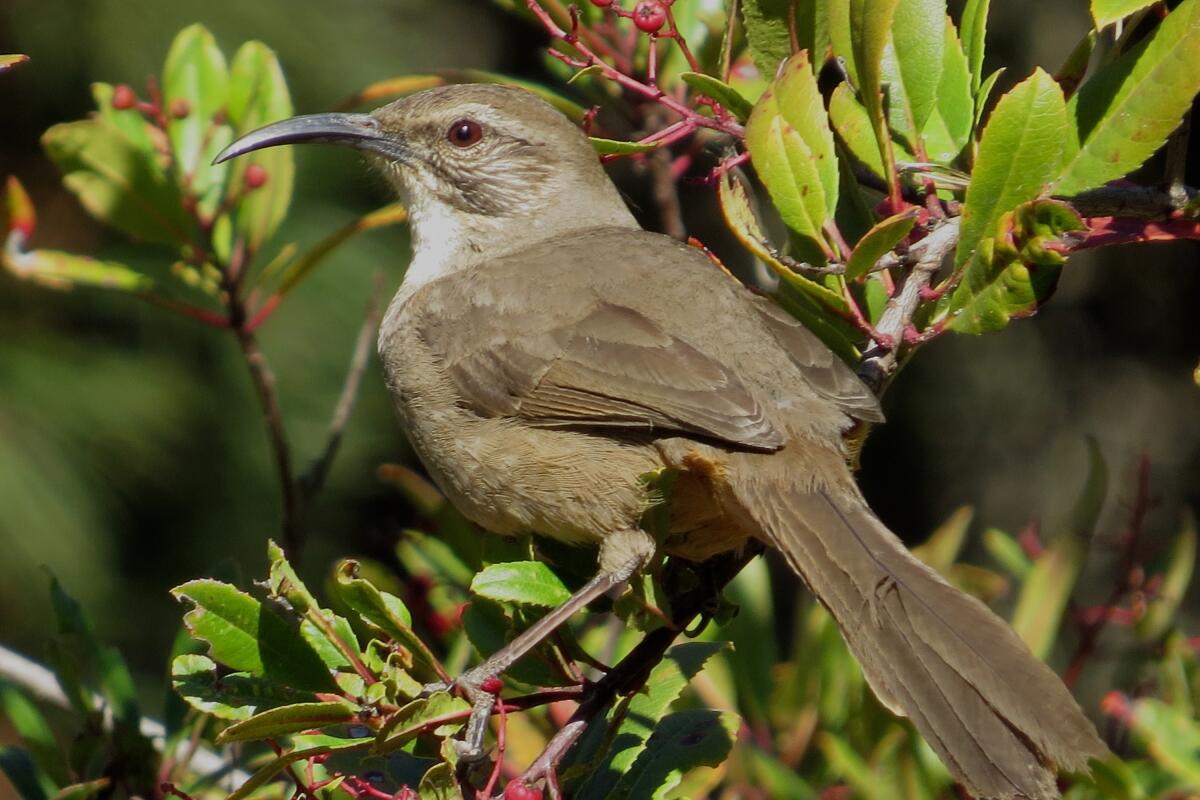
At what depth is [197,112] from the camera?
4.24 metres

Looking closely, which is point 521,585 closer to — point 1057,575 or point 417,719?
point 417,719

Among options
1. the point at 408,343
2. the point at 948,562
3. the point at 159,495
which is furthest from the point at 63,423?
the point at 948,562

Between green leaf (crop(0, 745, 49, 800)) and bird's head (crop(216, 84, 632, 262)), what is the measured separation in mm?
1854

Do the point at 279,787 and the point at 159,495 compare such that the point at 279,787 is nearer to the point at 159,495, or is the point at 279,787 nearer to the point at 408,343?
the point at 408,343

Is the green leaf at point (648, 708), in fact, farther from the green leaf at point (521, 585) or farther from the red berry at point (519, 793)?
the red berry at point (519, 793)

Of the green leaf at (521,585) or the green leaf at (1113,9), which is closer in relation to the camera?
the green leaf at (1113,9)

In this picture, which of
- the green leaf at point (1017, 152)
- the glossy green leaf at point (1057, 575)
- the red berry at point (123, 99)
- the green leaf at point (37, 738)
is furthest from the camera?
the red berry at point (123, 99)

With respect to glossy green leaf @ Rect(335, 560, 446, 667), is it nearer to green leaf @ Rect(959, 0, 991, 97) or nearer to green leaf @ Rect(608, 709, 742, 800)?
green leaf @ Rect(608, 709, 742, 800)

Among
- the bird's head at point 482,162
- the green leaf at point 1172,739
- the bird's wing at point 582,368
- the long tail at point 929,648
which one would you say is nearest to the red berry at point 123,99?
the bird's head at point 482,162

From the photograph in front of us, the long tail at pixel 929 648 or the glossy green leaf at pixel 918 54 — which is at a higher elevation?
the glossy green leaf at pixel 918 54

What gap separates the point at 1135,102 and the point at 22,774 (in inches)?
107

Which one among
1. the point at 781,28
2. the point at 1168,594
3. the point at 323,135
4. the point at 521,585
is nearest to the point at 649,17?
the point at 781,28

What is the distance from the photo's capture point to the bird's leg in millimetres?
2666

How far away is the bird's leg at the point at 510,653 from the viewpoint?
2666mm
